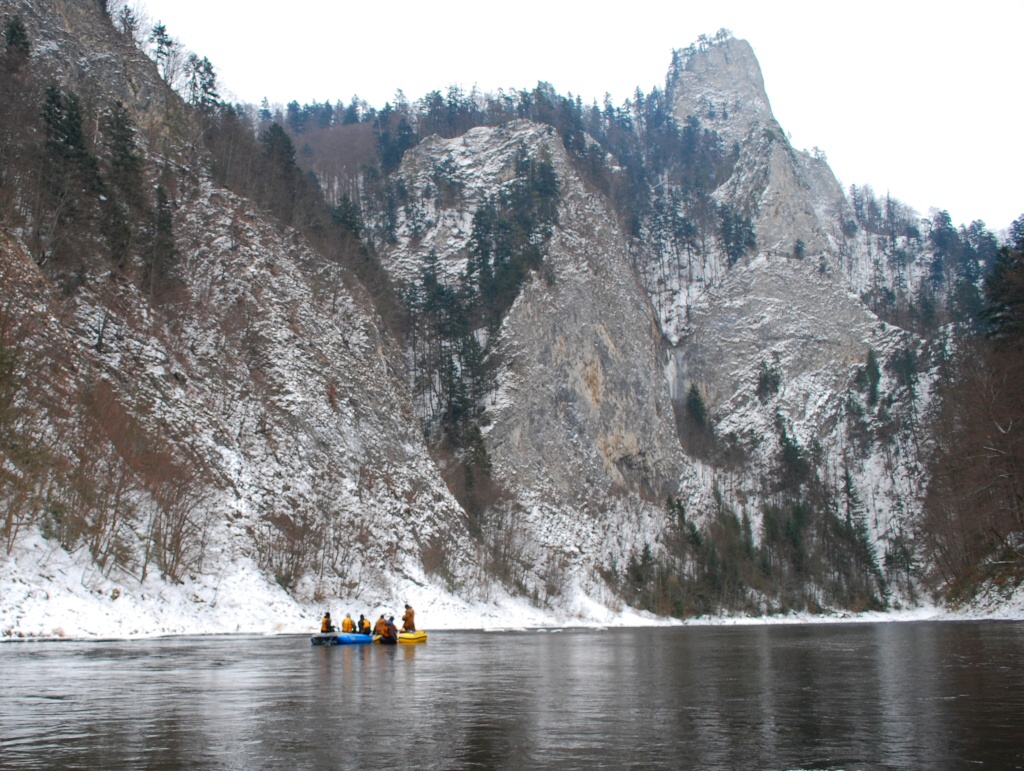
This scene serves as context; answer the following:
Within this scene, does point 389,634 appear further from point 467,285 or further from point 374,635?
point 467,285

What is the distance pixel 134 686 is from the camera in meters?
16.0

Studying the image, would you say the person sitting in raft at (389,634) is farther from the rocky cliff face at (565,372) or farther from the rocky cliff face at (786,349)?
the rocky cliff face at (786,349)

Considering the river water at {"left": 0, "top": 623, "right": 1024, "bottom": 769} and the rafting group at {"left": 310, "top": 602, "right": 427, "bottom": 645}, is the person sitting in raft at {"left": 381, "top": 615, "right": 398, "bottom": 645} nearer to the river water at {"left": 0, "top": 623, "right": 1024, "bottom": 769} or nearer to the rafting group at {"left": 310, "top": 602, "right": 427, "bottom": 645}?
the rafting group at {"left": 310, "top": 602, "right": 427, "bottom": 645}

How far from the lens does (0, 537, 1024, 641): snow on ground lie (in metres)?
30.0

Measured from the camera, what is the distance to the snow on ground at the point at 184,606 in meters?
30.0

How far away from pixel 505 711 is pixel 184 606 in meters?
29.7

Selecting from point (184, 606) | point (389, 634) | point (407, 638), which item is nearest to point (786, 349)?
point (407, 638)

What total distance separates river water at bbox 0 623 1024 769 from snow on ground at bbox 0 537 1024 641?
22.2 feet

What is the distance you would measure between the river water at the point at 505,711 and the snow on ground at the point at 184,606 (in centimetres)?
675

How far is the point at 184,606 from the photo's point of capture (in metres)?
38.6

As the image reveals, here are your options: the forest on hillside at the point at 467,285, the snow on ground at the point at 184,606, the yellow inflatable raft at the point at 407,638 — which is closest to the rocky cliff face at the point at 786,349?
the forest on hillside at the point at 467,285

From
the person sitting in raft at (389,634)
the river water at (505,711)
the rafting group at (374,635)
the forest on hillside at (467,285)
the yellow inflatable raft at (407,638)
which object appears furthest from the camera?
the forest on hillside at (467,285)

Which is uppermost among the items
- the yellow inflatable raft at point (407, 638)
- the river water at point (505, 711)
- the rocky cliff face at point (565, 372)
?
the rocky cliff face at point (565, 372)

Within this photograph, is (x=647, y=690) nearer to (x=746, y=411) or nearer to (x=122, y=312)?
(x=122, y=312)
